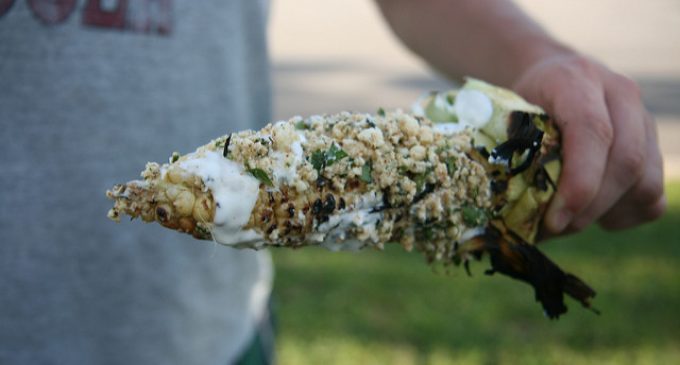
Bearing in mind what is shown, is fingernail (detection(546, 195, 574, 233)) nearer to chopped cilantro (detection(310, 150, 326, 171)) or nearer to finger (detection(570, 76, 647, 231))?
finger (detection(570, 76, 647, 231))

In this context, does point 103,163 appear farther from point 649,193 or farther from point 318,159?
point 649,193

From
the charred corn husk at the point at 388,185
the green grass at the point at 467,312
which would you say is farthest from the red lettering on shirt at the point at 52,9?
the green grass at the point at 467,312

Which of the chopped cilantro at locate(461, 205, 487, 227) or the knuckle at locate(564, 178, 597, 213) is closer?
the chopped cilantro at locate(461, 205, 487, 227)

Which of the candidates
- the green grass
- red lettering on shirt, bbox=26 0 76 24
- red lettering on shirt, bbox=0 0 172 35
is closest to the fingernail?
red lettering on shirt, bbox=0 0 172 35

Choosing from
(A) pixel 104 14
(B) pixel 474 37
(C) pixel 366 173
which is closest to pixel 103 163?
(A) pixel 104 14

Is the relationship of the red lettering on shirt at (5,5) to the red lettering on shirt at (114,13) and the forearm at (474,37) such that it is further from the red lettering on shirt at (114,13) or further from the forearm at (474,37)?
the forearm at (474,37)
